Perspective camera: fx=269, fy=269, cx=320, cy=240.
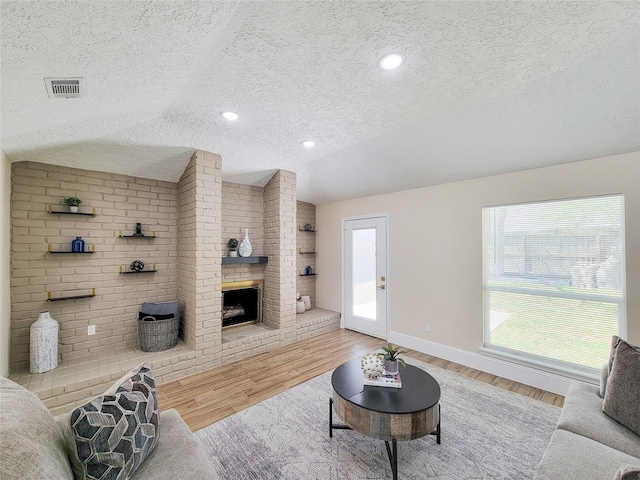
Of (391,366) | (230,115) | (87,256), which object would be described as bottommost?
(391,366)

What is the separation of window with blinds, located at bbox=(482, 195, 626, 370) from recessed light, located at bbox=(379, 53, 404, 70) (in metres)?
2.28

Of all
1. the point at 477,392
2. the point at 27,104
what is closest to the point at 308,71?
the point at 27,104

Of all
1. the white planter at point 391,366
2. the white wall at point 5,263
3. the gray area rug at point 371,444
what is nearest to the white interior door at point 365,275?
the gray area rug at point 371,444

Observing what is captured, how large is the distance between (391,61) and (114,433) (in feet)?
8.66

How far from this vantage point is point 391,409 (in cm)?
174

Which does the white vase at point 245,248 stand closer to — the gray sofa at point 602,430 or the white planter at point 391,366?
the white planter at point 391,366

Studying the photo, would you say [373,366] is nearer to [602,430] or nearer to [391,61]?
[602,430]

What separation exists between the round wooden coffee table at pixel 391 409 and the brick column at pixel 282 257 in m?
2.07

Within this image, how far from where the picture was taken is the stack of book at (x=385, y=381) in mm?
2029

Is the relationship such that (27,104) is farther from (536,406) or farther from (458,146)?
(536,406)

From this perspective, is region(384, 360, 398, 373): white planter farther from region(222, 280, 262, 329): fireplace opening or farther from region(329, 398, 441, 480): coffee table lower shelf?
region(222, 280, 262, 329): fireplace opening

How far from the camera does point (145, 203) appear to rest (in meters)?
Result: 3.56

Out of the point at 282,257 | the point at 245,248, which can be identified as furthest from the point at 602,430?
the point at 245,248

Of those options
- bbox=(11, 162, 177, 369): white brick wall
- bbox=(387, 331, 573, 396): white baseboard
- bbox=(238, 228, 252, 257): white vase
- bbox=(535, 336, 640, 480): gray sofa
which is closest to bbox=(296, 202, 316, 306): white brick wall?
bbox=(238, 228, 252, 257): white vase
